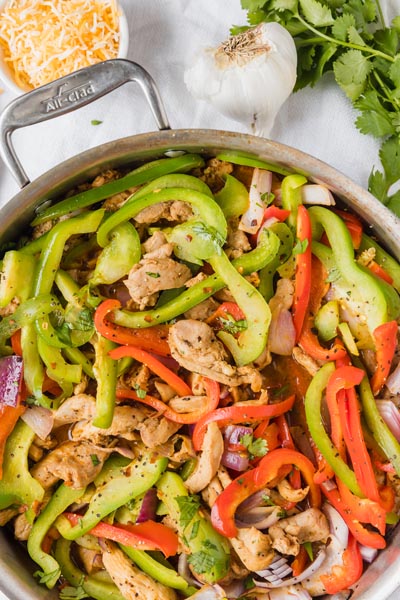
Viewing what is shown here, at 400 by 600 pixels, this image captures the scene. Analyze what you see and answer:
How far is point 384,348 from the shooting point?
2.69 meters

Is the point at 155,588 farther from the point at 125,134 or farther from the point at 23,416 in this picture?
the point at 125,134

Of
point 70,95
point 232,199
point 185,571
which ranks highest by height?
point 70,95

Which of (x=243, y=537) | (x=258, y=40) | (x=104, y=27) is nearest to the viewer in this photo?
(x=243, y=537)

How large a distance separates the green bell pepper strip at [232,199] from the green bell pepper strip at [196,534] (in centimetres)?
111

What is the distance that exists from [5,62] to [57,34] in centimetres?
29

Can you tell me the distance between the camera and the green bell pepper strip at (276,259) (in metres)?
2.78

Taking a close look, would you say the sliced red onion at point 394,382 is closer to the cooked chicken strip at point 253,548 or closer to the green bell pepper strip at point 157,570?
the cooked chicken strip at point 253,548

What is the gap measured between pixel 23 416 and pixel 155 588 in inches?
34.5

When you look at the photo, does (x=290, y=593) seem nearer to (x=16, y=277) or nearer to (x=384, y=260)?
(x=384, y=260)

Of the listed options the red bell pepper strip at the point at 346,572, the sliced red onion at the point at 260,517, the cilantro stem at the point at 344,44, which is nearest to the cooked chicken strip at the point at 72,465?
the sliced red onion at the point at 260,517

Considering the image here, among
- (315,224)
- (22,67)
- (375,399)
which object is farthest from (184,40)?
(375,399)

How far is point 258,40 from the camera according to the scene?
9.86 feet

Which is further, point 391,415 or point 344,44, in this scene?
point 344,44

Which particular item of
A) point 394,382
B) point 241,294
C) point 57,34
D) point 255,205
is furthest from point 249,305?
point 57,34
